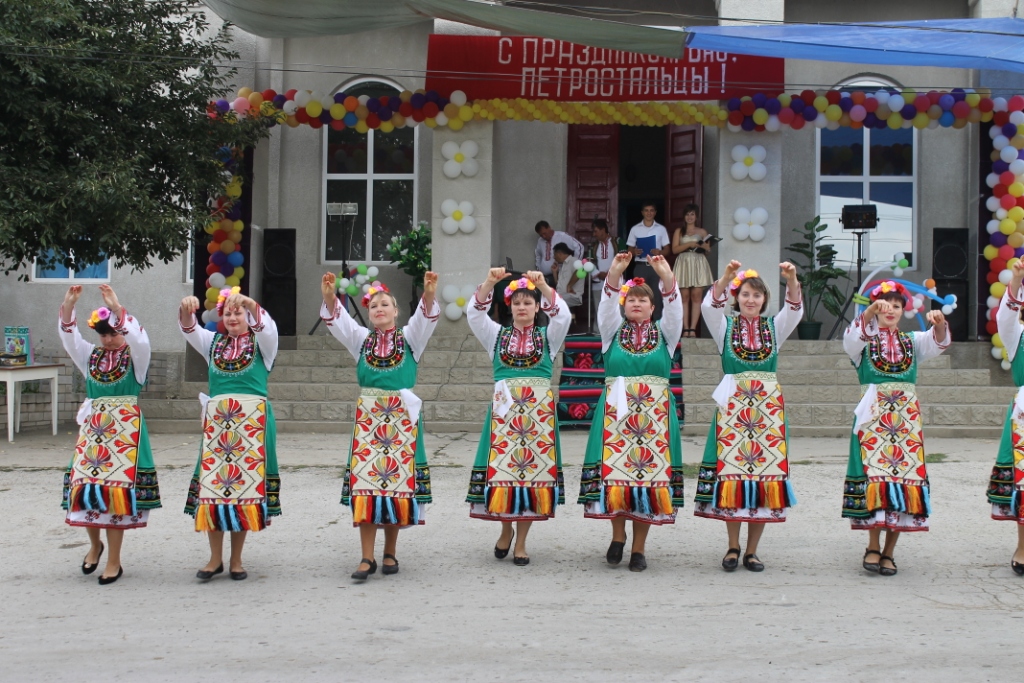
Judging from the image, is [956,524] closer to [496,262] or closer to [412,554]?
[412,554]

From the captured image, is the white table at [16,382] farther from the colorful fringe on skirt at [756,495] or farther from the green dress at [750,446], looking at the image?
the colorful fringe on skirt at [756,495]

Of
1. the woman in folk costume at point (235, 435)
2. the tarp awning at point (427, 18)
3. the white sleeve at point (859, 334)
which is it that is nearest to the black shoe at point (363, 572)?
the woman in folk costume at point (235, 435)

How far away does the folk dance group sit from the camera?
5715 millimetres

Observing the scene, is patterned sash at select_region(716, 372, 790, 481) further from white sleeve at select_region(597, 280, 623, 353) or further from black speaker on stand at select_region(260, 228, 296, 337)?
black speaker on stand at select_region(260, 228, 296, 337)

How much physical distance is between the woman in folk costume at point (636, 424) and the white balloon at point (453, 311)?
24.0 feet

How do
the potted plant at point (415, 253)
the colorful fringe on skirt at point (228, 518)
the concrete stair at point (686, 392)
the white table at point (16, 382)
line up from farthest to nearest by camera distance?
1. the potted plant at point (415, 253)
2. the white table at point (16, 382)
3. the concrete stair at point (686, 392)
4. the colorful fringe on skirt at point (228, 518)

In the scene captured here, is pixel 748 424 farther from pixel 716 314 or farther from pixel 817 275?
pixel 817 275

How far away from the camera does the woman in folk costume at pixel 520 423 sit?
5.98 metres

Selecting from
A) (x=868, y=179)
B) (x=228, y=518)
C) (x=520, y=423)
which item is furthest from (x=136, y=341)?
(x=868, y=179)

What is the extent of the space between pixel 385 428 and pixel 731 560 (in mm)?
2029

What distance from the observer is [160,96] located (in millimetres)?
11578

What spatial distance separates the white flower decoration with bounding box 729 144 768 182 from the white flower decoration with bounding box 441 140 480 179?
322 centimetres

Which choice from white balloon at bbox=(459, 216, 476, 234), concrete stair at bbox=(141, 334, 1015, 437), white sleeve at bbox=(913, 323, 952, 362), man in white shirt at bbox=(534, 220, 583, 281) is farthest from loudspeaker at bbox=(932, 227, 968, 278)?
white sleeve at bbox=(913, 323, 952, 362)

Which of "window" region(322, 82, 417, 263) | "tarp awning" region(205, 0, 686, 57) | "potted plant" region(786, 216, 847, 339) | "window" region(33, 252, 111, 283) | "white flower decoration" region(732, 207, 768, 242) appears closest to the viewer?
"tarp awning" region(205, 0, 686, 57)
